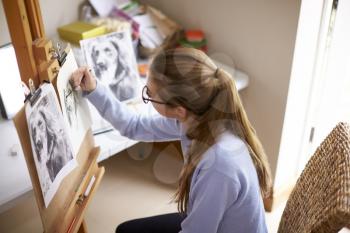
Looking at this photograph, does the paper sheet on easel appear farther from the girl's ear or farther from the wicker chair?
the wicker chair

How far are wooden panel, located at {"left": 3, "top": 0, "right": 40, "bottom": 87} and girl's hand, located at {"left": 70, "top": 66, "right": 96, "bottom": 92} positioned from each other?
0.19 metres

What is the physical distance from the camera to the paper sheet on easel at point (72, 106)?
113cm

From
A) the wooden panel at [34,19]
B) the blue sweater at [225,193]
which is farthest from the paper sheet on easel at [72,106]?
the blue sweater at [225,193]

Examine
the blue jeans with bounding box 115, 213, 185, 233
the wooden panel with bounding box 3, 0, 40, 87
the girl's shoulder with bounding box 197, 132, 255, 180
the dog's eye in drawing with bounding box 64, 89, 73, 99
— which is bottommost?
the blue jeans with bounding box 115, 213, 185, 233

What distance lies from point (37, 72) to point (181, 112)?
375 millimetres

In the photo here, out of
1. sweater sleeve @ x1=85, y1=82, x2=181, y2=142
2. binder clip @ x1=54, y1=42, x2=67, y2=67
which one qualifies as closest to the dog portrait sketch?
binder clip @ x1=54, y1=42, x2=67, y2=67

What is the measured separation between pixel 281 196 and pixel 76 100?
48.0 inches

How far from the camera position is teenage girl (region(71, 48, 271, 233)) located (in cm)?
106

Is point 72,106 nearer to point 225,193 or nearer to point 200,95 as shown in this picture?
point 200,95

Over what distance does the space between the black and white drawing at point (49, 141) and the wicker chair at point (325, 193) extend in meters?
0.61

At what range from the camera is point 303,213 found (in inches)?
43.4

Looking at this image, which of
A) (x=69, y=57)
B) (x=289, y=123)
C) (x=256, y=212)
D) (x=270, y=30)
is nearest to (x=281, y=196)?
(x=289, y=123)

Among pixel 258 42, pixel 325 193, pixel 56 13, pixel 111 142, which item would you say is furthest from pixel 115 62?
pixel 325 193

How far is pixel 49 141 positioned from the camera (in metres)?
1.06
